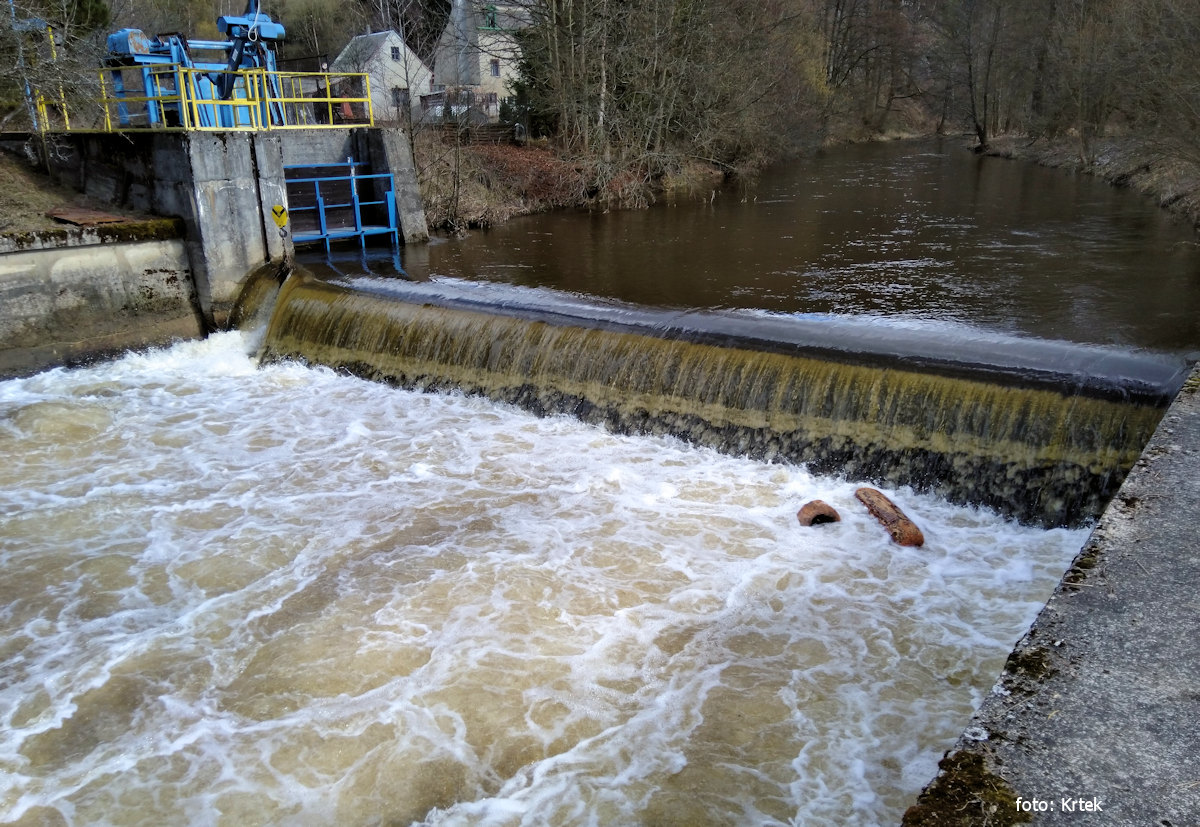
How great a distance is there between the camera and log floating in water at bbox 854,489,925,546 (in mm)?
7648

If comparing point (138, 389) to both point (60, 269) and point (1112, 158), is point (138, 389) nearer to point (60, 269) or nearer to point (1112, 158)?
point (60, 269)

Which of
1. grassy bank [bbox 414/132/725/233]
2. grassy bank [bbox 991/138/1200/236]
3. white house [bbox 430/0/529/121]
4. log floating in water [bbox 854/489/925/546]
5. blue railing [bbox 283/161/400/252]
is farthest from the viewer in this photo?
white house [bbox 430/0/529/121]

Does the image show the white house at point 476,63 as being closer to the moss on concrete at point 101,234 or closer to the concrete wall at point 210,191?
the concrete wall at point 210,191

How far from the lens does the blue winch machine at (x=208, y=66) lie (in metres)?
16.1

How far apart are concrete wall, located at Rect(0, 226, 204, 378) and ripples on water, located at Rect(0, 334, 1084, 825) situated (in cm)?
321

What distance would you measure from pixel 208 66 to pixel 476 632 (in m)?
14.5

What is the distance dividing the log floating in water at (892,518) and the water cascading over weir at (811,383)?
473 mm

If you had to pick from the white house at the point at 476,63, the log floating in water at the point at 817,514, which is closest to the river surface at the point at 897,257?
the log floating in water at the point at 817,514

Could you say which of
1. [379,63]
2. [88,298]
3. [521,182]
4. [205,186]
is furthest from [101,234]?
[379,63]

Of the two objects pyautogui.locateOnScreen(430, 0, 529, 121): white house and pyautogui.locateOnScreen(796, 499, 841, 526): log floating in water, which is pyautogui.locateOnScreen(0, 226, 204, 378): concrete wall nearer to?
pyautogui.locateOnScreen(796, 499, 841, 526): log floating in water

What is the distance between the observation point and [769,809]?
491 centimetres

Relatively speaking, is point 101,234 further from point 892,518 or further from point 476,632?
point 892,518

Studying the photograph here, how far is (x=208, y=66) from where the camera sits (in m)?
16.7

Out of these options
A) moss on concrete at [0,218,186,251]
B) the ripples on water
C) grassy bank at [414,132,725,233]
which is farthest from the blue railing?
the ripples on water
